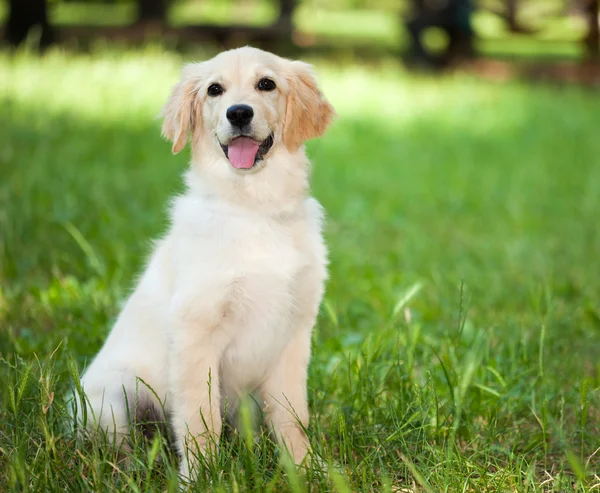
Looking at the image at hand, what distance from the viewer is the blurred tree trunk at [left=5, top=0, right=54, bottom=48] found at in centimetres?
1186

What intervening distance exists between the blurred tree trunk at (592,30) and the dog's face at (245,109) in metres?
12.6

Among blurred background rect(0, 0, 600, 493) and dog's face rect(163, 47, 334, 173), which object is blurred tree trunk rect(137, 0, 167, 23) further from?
dog's face rect(163, 47, 334, 173)

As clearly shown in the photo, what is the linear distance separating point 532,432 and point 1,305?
235cm

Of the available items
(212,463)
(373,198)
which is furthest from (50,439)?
(373,198)

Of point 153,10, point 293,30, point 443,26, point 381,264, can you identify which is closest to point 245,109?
point 381,264

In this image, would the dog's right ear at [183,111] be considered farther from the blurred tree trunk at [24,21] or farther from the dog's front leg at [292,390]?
the blurred tree trunk at [24,21]

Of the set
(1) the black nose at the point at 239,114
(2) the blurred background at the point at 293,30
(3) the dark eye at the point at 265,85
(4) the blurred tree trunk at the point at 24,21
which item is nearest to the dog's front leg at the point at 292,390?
(1) the black nose at the point at 239,114

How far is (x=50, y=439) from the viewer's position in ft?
6.70

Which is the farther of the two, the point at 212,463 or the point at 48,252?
the point at 48,252

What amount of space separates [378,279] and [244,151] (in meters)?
2.09

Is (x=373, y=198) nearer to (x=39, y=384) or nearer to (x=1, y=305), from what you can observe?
(x=1, y=305)

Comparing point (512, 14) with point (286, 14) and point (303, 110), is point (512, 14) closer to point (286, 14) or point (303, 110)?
point (286, 14)

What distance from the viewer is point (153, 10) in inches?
575

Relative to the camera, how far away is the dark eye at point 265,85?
8.48 feet
